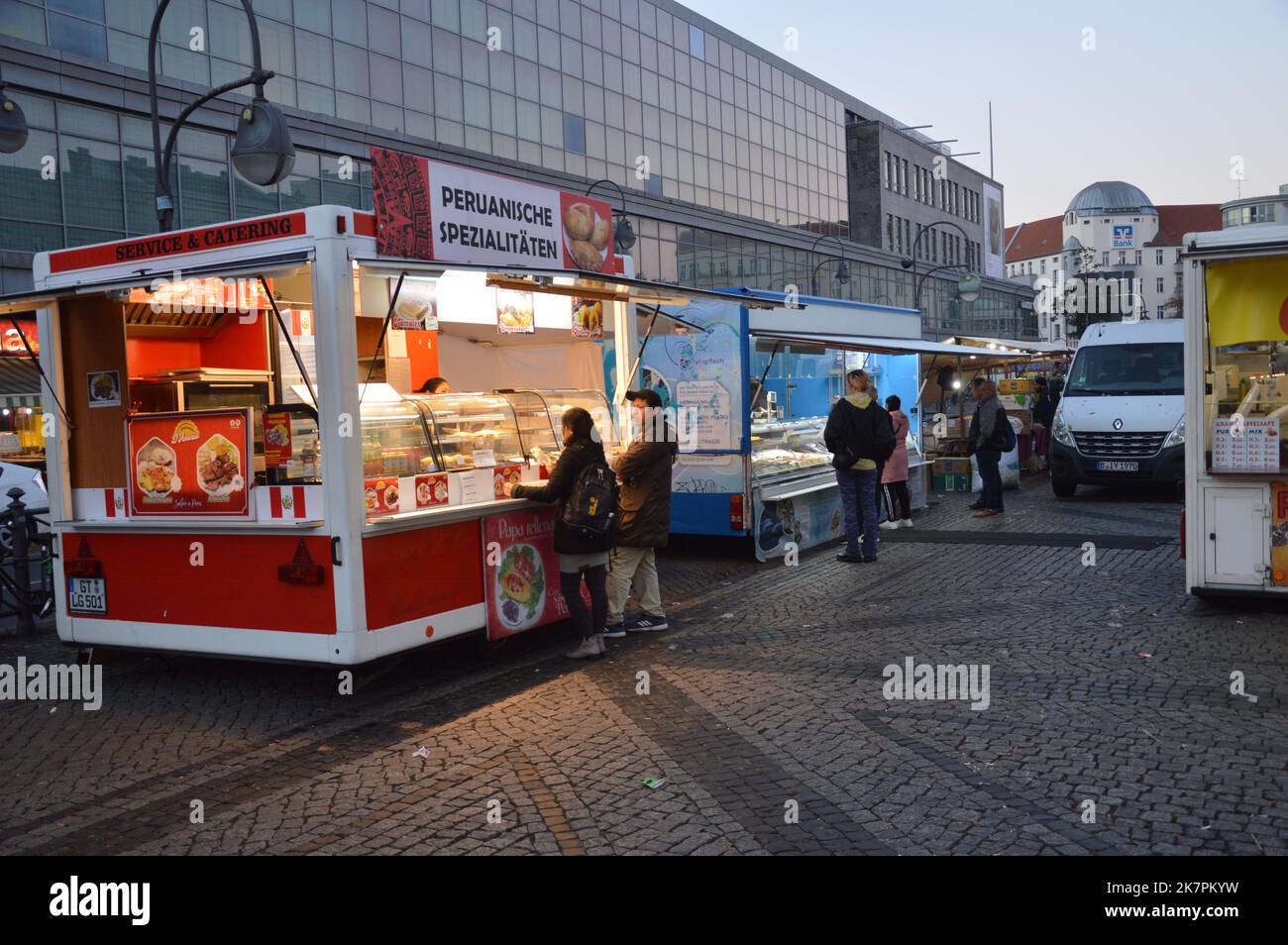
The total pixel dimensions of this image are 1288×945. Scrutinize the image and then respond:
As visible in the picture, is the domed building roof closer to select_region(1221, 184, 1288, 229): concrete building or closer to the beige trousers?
select_region(1221, 184, 1288, 229): concrete building

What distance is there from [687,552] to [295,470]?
21.2ft

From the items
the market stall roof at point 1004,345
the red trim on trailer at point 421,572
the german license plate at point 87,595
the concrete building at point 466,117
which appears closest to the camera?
the red trim on trailer at point 421,572

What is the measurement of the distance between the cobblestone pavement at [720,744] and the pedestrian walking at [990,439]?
5236mm

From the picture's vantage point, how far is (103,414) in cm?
760

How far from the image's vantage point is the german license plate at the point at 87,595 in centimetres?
753

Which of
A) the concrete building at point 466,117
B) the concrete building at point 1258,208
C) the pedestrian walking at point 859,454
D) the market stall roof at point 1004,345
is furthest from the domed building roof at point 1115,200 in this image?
the pedestrian walking at point 859,454

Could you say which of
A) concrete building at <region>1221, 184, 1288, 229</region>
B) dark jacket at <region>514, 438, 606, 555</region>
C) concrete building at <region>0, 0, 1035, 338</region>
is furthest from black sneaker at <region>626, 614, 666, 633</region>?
concrete building at <region>1221, 184, 1288, 229</region>

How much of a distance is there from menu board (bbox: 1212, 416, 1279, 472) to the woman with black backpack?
178 inches

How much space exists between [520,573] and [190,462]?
7.64 ft

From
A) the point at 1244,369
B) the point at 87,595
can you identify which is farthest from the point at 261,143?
the point at 1244,369

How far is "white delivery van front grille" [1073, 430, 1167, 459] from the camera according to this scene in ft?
50.5

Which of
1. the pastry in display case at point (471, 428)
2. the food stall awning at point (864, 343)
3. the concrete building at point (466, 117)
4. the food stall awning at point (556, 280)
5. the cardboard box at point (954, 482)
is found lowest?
the cardboard box at point (954, 482)

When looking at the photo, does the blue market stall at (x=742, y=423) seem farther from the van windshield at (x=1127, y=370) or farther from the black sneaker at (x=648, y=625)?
the van windshield at (x=1127, y=370)

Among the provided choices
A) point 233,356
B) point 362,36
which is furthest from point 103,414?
point 362,36
